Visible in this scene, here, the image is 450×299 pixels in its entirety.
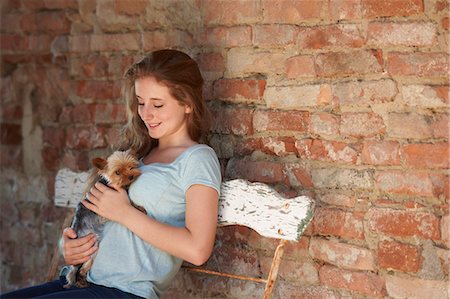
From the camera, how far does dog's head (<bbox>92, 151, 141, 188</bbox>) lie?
2.83m

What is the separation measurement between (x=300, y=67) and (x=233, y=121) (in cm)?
35

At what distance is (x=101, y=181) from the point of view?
2.90 meters

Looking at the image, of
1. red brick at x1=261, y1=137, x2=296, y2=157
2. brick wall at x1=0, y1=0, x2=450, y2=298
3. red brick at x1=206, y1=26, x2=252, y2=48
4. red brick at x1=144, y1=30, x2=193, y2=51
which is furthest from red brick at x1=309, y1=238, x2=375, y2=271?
red brick at x1=144, y1=30, x2=193, y2=51

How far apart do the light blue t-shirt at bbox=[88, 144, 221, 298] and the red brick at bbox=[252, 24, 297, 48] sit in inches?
18.2

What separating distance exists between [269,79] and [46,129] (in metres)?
1.30

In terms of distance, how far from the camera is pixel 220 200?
2.83 metres

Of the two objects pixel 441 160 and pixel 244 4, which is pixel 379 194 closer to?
pixel 441 160

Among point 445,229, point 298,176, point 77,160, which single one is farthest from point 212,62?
point 445,229

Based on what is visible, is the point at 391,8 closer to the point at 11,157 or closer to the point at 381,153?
the point at 381,153

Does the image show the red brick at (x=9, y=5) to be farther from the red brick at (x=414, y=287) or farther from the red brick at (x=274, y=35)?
the red brick at (x=414, y=287)

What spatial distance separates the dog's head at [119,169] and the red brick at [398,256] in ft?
2.92

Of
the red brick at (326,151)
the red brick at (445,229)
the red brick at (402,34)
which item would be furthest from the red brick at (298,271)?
the red brick at (402,34)

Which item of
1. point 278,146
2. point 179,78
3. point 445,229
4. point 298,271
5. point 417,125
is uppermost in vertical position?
point 179,78

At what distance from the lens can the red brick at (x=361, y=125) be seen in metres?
2.69
